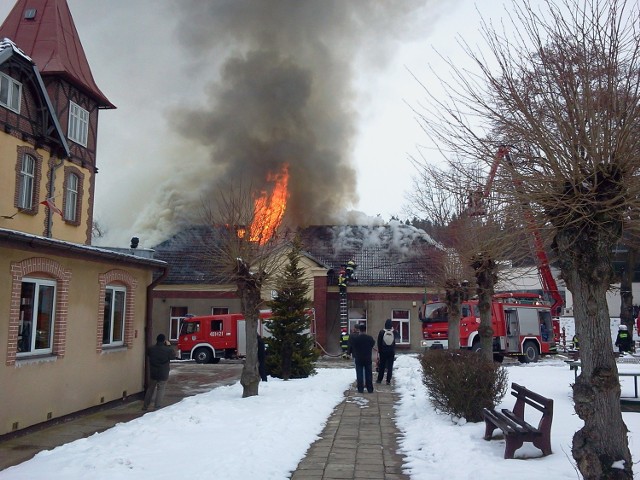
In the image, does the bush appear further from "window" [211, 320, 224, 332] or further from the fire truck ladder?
the fire truck ladder

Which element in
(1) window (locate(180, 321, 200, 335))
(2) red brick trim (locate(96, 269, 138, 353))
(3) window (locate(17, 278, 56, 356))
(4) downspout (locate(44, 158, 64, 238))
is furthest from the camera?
(1) window (locate(180, 321, 200, 335))

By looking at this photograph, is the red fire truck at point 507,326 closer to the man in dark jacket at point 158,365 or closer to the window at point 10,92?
the man in dark jacket at point 158,365

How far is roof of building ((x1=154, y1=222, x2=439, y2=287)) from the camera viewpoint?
3250 centimetres

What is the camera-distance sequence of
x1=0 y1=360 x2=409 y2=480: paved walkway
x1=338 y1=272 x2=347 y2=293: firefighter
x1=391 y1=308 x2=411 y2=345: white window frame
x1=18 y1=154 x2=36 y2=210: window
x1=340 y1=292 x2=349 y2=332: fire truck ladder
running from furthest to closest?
x1=391 y1=308 x2=411 y2=345: white window frame → x1=338 y1=272 x2=347 y2=293: firefighter → x1=340 y1=292 x2=349 y2=332: fire truck ladder → x1=18 y1=154 x2=36 y2=210: window → x1=0 y1=360 x2=409 y2=480: paved walkway

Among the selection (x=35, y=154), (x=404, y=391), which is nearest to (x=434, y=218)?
(x=404, y=391)

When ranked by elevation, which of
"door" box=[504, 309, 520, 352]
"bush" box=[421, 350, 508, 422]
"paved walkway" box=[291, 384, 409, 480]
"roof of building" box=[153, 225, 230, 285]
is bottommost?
"paved walkway" box=[291, 384, 409, 480]

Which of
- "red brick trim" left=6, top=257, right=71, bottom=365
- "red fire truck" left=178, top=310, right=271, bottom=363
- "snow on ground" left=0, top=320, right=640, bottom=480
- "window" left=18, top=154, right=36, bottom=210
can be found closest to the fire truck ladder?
"red fire truck" left=178, top=310, right=271, bottom=363

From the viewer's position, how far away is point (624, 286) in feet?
109

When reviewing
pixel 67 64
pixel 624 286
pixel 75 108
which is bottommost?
pixel 624 286

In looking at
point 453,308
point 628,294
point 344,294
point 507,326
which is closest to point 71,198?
point 453,308

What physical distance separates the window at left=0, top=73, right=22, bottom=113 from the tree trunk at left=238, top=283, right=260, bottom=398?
1015cm

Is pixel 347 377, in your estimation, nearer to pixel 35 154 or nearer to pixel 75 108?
pixel 35 154

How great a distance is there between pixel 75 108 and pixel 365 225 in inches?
784

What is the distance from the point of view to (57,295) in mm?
10438
